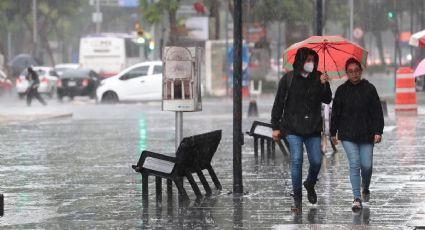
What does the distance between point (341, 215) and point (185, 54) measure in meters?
5.07

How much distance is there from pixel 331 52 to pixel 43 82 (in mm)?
42996

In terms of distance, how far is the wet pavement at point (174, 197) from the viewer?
40.0 feet

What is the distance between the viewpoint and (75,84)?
176 feet

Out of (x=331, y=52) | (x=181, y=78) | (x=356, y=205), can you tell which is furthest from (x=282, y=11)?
(x=356, y=205)

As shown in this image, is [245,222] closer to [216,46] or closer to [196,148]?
[196,148]

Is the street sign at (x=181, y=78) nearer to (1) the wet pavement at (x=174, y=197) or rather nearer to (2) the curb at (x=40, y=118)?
(1) the wet pavement at (x=174, y=197)

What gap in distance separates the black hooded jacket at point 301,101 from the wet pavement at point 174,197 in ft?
2.85

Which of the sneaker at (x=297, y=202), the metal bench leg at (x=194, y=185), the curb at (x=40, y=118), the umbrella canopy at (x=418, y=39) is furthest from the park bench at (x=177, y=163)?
the curb at (x=40, y=118)

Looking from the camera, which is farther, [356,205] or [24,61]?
[24,61]

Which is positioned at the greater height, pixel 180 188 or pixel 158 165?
pixel 158 165

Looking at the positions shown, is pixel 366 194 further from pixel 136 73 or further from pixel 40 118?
pixel 136 73

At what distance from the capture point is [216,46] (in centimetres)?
5662

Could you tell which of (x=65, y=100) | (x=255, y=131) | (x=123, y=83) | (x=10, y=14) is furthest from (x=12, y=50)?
(x=255, y=131)

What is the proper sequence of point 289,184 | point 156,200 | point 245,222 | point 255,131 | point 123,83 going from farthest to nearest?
point 123,83, point 255,131, point 289,184, point 156,200, point 245,222
